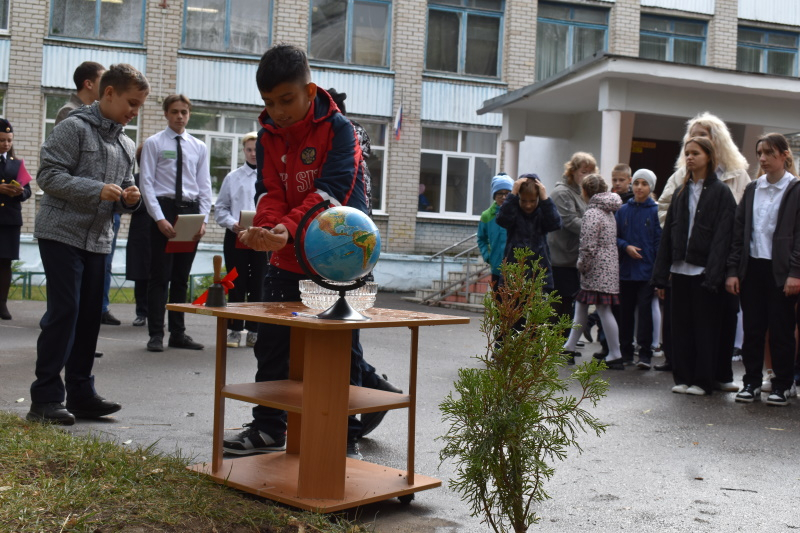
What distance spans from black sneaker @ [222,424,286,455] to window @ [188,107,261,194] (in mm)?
18150

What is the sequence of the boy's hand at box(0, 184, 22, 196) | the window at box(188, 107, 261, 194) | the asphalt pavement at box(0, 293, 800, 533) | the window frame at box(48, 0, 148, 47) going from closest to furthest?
the asphalt pavement at box(0, 293, 800, 533) < the boy's hand at box(0, 184, 22, 196) < the window frame at box(48, 0, 148, 47) < the window at box(188, 107, 261, 194)

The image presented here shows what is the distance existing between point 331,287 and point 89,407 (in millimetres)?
2418

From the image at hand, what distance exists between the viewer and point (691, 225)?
7496mm

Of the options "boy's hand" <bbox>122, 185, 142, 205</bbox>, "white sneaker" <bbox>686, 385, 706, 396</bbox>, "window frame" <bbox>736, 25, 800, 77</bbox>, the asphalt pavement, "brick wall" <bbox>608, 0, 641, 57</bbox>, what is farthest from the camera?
"window frame" <bbox>736, 25, 800, 77</bbox>

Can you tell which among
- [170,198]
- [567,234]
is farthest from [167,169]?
[567,234]

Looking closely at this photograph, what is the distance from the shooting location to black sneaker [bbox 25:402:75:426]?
509cm

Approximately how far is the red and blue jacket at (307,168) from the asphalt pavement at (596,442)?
1.28m

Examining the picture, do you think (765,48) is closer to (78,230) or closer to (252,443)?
(78,230)

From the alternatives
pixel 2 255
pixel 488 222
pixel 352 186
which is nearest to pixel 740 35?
pixel 488 222

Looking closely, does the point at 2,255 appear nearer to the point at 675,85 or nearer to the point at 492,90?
the point at 675,85

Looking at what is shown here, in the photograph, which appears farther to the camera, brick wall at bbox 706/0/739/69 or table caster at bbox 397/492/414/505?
brick wall at bbox 706/0/739/69

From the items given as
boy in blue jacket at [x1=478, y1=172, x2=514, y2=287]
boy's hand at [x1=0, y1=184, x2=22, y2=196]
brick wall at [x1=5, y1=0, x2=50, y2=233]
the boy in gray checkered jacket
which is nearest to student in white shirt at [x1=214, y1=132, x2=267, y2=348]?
boy in blue jacket at [x1=478, y1=172, x2=514, y2=287]

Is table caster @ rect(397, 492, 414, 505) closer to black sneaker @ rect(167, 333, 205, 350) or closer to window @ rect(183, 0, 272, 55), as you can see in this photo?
black sneaker @ rect(167, 333, 205, 350)

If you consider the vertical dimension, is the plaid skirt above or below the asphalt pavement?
above
